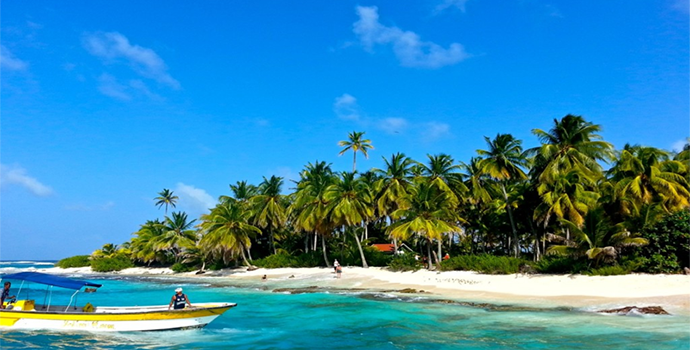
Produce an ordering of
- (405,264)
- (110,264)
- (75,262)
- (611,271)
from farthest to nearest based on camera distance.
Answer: (75,262)
(110,264)
(405,264)
(611,271)

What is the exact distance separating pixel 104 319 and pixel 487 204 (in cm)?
3440

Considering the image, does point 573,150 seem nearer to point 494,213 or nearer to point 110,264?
point 494,213

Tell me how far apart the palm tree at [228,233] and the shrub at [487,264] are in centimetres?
2153

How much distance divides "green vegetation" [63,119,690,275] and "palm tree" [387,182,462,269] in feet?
0.30

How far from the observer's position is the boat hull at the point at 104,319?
15.0m

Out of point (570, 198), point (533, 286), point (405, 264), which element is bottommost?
point (533, 286)

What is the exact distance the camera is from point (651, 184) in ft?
87.8

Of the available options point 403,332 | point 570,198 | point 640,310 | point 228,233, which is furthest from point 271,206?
point 640,310

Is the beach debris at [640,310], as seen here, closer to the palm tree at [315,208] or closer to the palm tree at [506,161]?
the palm tree at [506,161]

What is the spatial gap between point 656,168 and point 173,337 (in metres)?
27.8

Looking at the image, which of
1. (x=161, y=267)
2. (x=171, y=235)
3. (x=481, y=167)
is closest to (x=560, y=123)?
(x=481, y=167)

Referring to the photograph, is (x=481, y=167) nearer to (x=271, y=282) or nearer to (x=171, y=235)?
(x=271, y=282)

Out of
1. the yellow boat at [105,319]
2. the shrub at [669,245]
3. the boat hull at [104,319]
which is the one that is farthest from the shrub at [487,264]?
the boat hull at [104,319]

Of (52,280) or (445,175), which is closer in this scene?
(52,280)
